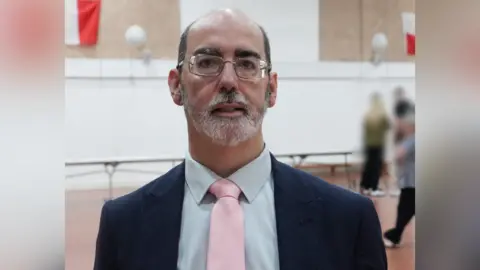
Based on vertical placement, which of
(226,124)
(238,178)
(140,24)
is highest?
(140,24)

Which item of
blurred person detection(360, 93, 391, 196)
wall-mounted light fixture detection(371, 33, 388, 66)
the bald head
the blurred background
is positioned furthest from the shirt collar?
wall-mounted light fixture detection(371, 33, 388, 66)

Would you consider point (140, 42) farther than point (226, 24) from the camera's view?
Yes

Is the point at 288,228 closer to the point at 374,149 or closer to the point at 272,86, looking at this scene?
the point at 272,86

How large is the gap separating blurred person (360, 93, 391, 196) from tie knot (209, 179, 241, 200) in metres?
2.00

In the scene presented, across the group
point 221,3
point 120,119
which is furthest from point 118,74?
point 221,3

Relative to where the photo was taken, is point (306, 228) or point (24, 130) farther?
point (306, 228)

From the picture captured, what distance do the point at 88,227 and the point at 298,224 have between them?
3.27 metres

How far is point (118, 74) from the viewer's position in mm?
5746

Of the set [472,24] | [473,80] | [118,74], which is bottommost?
[473,80]

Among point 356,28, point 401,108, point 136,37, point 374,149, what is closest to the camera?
point 401,108

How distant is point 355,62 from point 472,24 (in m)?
5.01

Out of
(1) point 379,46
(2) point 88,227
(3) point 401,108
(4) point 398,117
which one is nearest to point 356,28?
(1) point 379,46

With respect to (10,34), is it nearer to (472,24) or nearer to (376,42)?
(472,24)

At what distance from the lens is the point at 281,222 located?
3.43 ft
